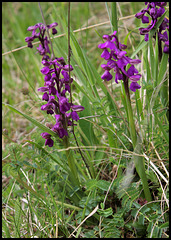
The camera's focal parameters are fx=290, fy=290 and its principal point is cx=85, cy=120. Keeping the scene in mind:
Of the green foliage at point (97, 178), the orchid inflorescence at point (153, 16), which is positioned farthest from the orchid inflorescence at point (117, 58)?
the orchid inflorescence at point (153, 16)

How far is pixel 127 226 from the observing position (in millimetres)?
1345

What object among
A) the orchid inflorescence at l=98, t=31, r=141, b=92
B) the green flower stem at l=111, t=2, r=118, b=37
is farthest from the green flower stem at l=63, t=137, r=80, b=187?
the green flower stem at l=111, t=2, r=118, b=37

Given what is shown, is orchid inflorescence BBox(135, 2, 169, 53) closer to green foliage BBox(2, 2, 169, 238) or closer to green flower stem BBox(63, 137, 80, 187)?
green foliage BBox(2, 2, 169, 238)

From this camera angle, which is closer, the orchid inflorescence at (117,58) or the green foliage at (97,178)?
the orchid inflorescence at (117,58)

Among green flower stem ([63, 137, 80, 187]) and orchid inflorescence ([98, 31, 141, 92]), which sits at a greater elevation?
orchid inflorescence ([98, 31, 141, 92])

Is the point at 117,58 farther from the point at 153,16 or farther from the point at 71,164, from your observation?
the point at 71,164

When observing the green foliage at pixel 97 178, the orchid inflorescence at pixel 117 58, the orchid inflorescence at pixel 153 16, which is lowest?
the green foliage at pixel 97 178

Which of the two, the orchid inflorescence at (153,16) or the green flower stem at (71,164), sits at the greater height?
the orchid inflorescence at (153,16)

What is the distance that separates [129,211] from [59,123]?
1.92 ft

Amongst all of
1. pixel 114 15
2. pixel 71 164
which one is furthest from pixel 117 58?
pixel 71 164

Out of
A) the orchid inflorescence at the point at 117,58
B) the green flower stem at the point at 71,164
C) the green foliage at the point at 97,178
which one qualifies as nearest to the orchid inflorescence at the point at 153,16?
the green foliage at the point at 97,178

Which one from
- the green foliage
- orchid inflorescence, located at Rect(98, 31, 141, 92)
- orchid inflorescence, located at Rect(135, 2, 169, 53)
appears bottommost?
the green foliage

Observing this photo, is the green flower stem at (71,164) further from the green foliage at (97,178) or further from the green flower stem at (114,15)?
the green flower stem at (114,15)

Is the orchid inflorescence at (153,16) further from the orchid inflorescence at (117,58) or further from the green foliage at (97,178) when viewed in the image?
the orchid inflorescence at (117,58)
